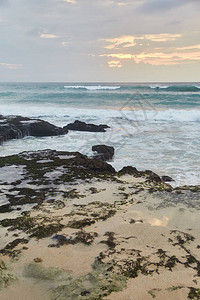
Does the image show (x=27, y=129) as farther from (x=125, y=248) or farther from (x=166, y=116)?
(x=166, y=116)

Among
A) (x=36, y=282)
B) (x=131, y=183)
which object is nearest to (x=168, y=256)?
(x=36, y=282)

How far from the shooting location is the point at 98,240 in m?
3.49

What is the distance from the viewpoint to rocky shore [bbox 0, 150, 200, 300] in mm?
2617

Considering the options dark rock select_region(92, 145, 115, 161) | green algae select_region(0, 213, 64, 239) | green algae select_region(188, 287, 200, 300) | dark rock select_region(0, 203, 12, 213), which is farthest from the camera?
dark rock select_region(92, 145, 115, 161)

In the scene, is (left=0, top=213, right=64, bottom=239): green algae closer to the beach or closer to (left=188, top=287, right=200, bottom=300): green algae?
the beach

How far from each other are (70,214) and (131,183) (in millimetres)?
2056

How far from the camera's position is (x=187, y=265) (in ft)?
9.68

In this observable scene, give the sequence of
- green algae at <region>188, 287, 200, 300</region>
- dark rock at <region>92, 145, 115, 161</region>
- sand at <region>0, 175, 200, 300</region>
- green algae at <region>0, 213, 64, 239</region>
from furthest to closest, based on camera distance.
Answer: dark rock at <region>92, 145, 115, 161</region> → green algae at <region>0, 213, 64, 239</region> → sand at <region>0, 175, 200, 300</region> → green algae at <region>188, 287, 200, 300</region>

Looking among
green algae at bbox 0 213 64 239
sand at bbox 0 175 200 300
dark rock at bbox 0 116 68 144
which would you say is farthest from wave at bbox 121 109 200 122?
green algae at bbox 0 213 64 239

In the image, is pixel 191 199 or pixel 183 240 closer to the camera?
pixel 183 240

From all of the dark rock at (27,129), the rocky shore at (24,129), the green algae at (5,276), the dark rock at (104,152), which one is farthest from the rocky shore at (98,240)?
the dark rock at (27,129)

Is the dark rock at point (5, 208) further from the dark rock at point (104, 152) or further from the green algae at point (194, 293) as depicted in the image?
the dark rock at point (104, 152)

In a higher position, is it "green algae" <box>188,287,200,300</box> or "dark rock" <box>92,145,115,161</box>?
"green algae" <box>188,287,200,300</box>

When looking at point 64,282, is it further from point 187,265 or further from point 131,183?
point 131,183
